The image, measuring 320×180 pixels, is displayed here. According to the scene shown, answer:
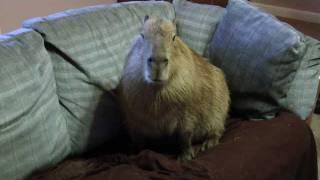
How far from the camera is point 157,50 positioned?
5.18 feet

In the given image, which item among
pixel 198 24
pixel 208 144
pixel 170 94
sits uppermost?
pixel 198 24

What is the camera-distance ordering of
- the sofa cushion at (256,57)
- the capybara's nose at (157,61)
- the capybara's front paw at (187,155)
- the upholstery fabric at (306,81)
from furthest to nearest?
the upholstery fabric at (306,81) → the sofa cushion at (256,57) → the capybara's front paw at (187,155) → the capybara's nose at (157,61)

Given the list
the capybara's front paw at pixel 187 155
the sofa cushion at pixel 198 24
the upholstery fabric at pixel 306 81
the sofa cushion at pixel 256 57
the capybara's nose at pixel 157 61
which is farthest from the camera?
the sofa cushion at pixel 198 24

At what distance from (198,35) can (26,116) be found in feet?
3.20

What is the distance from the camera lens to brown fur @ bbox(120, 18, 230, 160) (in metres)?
1.64

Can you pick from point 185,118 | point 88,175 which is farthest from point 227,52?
point 88,175

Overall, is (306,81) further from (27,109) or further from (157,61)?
(27,109)

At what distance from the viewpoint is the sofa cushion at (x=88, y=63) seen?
6.07 ft

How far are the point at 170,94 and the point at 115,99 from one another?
34 cm

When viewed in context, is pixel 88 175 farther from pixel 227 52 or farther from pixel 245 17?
pixel 245 17

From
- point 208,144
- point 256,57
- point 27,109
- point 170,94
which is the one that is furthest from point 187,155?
point 27,109

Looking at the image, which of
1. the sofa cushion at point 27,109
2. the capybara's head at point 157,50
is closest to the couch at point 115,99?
the sofa cushion at point 27,109

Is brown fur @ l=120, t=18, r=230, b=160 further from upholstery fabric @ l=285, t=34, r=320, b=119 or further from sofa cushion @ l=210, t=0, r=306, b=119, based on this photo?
upholstery fabric @ l=285, t=34, r=320, b=119

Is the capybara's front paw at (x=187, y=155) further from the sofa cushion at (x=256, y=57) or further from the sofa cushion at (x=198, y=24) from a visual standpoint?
the sofa cushion at (x=198, y=24)
